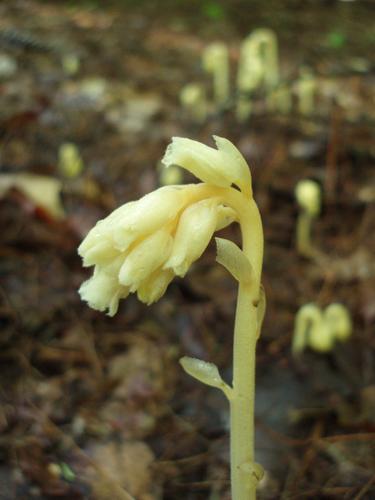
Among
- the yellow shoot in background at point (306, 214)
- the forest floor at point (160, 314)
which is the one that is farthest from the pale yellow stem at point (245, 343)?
the yellow shoot in background at point (306, 214)

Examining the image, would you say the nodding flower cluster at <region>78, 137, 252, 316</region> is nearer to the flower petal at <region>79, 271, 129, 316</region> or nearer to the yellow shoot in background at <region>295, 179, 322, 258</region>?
the flower petal at <region>79, 271, 129, 316</region>

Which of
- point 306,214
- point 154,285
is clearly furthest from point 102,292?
point 306,214

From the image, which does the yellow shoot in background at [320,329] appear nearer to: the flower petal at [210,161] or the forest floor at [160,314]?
the forest floor at [160,314]

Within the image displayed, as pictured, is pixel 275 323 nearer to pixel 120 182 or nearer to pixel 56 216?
pixel 56 216

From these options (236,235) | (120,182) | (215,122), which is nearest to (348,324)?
(236,235)

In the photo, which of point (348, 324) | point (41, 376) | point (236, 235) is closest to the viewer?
point (41, 376)

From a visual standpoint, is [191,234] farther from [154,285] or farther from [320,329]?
[320,329]
